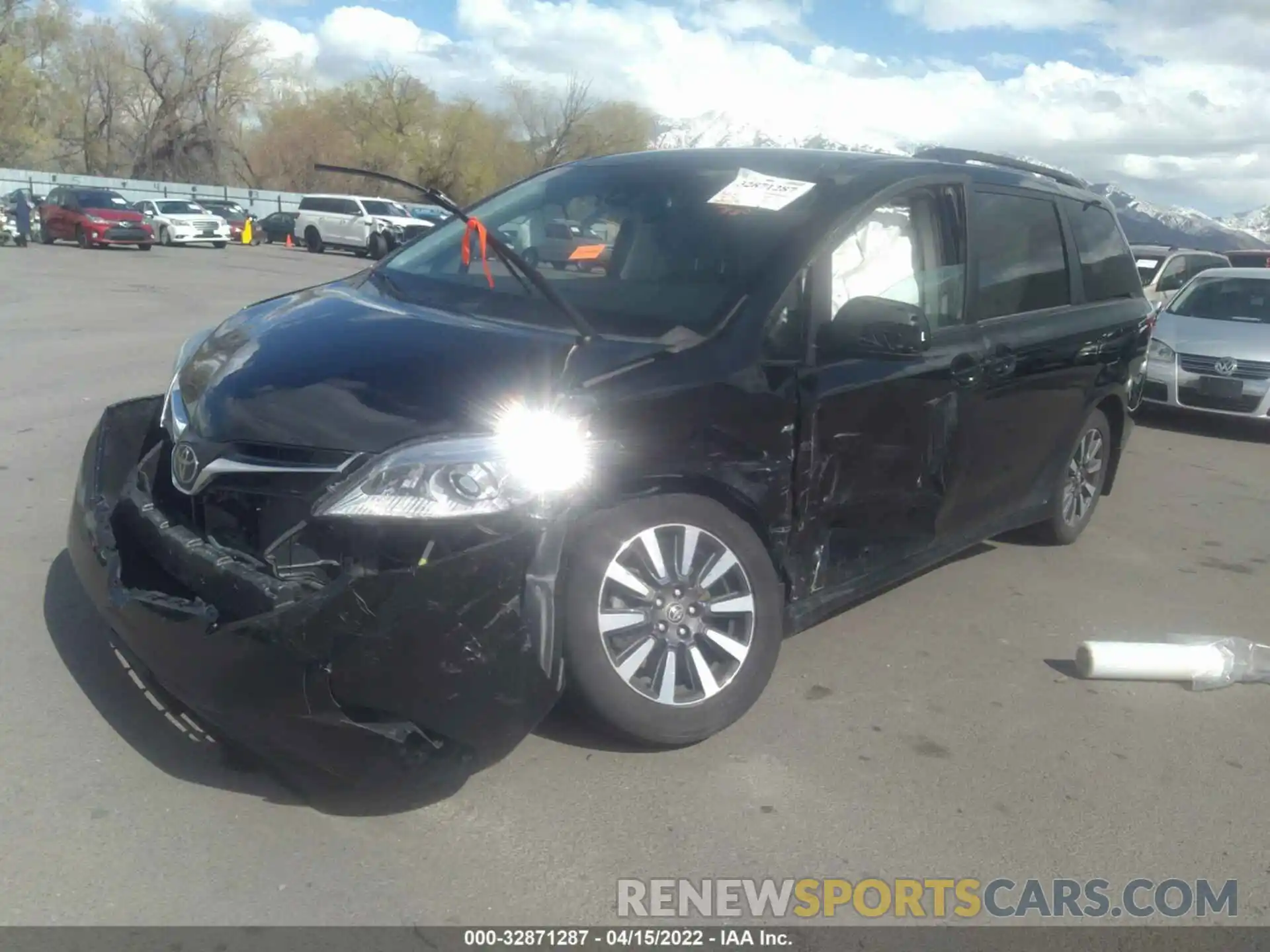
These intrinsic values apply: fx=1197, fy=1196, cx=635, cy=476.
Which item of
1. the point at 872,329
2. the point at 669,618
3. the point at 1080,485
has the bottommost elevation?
the point at 1080,485

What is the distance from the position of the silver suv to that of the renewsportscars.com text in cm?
1177

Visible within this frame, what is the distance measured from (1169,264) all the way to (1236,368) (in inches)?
252

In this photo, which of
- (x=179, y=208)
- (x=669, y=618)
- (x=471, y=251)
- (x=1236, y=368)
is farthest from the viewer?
(x=179, y=208)

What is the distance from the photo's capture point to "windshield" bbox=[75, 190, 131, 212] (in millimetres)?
30583

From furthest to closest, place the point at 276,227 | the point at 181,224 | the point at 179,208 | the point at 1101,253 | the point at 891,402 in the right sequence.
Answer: the point at 276,227
the point at 179,208
the point at 181,224
the point at 1101,253
the point at 891,402

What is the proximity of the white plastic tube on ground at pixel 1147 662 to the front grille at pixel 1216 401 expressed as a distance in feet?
21.1

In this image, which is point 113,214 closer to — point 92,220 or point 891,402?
point 92,220

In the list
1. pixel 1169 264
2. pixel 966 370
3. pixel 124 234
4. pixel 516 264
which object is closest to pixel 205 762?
pixel 516 264

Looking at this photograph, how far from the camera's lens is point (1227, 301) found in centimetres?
1143

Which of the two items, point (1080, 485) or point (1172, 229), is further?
point (1172, 229)

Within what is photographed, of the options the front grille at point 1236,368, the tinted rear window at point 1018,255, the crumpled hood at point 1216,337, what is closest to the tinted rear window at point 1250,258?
the crumpled hood at point 1216,337

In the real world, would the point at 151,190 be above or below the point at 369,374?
below

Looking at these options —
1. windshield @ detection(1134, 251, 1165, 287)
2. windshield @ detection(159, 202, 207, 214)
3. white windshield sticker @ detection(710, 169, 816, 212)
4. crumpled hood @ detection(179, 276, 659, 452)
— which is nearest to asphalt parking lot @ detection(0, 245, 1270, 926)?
crumpled hood @ detection(179, 276, 659, 452)

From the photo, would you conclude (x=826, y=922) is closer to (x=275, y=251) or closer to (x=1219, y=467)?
(x=1219, y=467)
